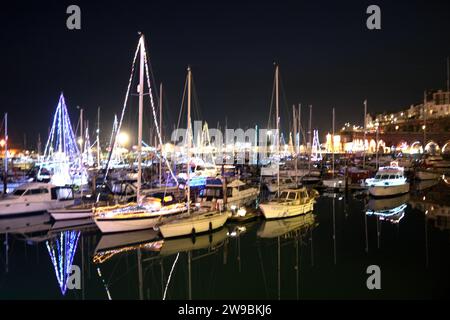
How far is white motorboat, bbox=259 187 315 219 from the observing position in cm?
2530

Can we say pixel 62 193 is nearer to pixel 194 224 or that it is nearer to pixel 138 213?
pixel 138 213

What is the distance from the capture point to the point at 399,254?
1833 centimetres

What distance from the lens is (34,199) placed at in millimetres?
28406

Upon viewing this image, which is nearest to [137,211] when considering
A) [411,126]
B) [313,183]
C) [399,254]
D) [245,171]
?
[399,254]

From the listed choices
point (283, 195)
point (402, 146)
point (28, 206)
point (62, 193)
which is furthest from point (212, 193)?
point (402, 146)

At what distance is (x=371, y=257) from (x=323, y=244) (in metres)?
2.88

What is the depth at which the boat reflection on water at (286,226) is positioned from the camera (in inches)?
888

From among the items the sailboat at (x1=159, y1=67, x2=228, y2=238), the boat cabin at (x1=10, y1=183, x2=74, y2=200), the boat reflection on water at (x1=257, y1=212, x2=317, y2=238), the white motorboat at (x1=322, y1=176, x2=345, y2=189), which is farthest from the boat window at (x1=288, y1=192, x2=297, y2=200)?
the boat cabin at (x1=10, y1=183, x2=74, y2=200)

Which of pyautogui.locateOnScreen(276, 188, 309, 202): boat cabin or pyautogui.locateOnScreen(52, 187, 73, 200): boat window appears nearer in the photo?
pyautogui.locateOnScreen(276, 188, 309, 202): boat cabin

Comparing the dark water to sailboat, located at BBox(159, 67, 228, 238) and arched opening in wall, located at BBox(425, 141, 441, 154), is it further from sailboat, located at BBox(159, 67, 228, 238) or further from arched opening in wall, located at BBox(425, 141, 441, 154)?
arched opening in wall, located at BBox(425, 141, 441, 154)

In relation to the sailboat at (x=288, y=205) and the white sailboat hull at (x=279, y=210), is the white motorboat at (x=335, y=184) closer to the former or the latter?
the sailboat at (x=288, y=205)

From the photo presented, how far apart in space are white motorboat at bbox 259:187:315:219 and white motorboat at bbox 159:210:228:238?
11.5 feet
